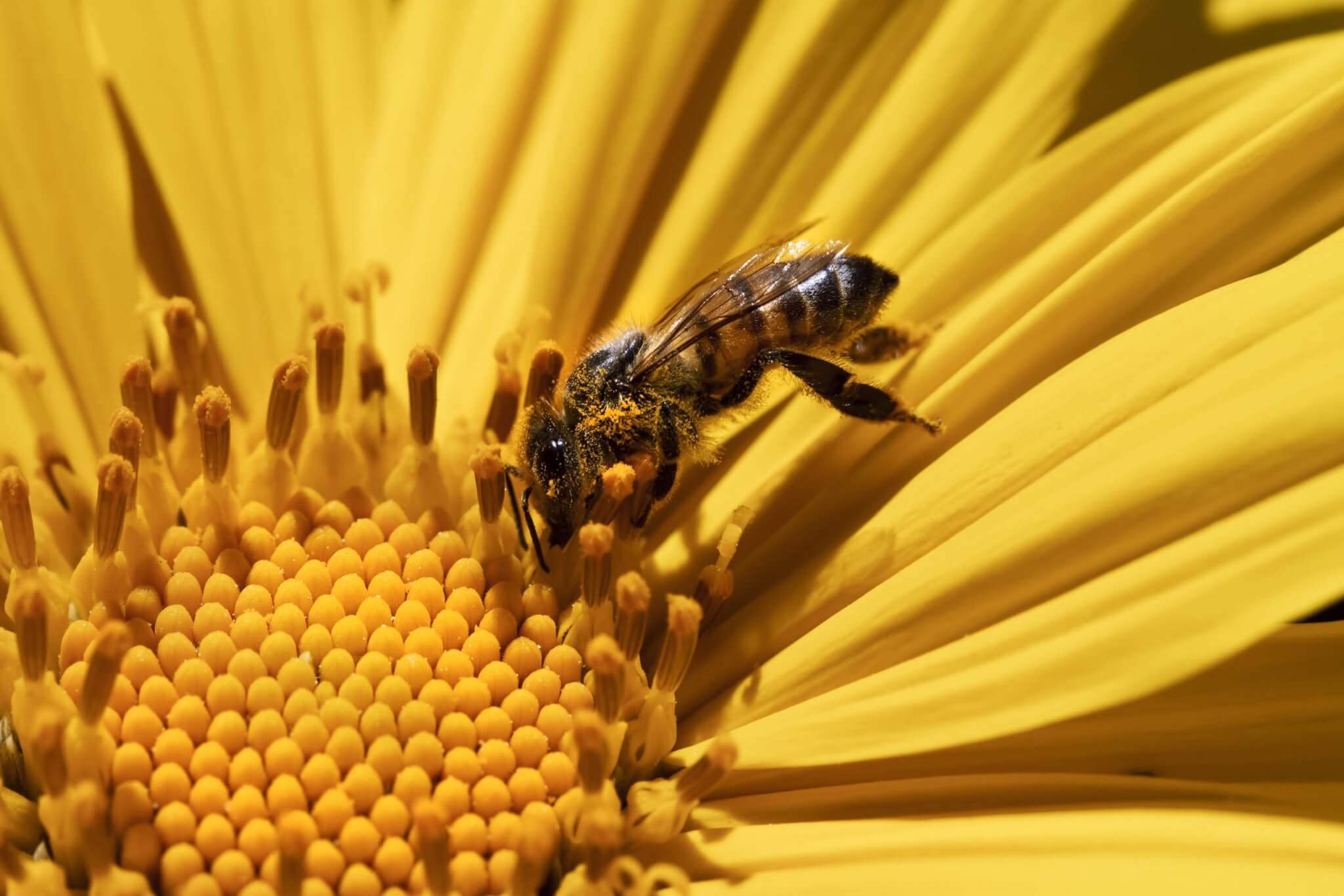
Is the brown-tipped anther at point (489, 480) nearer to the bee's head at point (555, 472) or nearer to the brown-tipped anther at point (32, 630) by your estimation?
the bee's head at point (555, 472)

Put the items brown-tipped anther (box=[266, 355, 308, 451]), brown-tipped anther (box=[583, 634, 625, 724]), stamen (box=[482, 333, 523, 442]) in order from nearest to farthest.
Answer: brown-tipped anther (box=[583, 634, 625, 724]), brown-tipped anther (box=[266, 355, 308, 451]), stamen (box=[482, 333, 523, 442])

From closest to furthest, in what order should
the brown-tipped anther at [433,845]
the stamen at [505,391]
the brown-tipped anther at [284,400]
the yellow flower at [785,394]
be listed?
1. the yellow flower at [785,394]
2. the brown-tipped anther at [433,845]
3. the brown-tipped anther at [284,400]
4. the stamen at [505,391]

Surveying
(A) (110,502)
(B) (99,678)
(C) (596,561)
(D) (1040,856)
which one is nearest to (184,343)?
(A) (110,502)

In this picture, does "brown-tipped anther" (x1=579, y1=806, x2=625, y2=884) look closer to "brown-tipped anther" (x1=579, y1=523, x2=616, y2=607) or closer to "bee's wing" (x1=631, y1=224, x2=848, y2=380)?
"brown-tipped anther" (x1=579, y1=523, x2=616, y2=607)

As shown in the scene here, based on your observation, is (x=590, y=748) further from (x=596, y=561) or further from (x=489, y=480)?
(x=489, y=480)

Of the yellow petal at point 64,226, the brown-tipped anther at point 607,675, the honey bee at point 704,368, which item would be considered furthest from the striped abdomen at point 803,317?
the yellow petal at point 64,226

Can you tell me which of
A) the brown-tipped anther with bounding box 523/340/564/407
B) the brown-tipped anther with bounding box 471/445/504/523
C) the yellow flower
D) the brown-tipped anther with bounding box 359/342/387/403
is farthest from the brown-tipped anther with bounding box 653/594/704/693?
the brown-tipped anther with bounding box 359/342/387/403

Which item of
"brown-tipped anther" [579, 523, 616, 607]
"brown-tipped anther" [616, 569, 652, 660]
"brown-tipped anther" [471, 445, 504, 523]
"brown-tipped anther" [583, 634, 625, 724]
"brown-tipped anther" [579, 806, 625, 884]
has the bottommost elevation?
"brown-tipped anther" [579, 806, 625, 884]
